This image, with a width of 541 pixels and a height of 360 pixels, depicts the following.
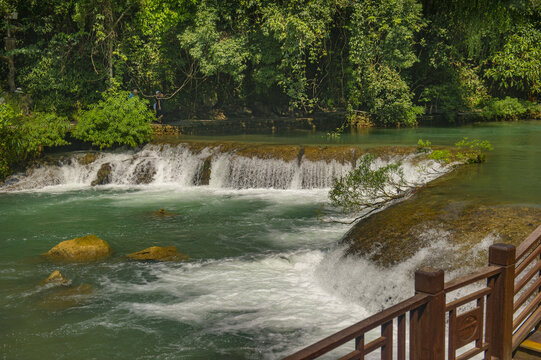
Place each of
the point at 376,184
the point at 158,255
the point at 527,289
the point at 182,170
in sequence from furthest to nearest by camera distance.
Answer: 1. the point at 182,170
2. the point at 376,184
3. the point at 158,255
4. the point at 527,289

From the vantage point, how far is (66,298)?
7.81m

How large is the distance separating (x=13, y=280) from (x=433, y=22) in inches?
807

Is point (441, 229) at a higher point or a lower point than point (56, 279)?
higher

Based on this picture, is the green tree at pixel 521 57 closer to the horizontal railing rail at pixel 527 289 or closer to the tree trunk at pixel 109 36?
the tree trunk at pixel 109 36

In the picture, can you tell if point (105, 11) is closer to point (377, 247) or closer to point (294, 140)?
point (294, 140)

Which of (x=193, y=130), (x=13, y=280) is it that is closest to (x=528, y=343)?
(x=13, y=280)

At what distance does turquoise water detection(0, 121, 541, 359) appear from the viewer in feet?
21.6

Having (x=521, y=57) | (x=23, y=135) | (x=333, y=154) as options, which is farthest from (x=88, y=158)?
(x=521, y=57)

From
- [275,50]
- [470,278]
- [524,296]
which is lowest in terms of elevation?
[524,296]

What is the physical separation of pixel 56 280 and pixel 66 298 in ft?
2.25

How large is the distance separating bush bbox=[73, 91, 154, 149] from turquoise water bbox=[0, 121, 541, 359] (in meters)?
4.31

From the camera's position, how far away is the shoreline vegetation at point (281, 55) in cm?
2212

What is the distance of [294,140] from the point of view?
19422mm

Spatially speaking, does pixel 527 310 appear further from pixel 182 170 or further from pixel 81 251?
pixel 182 170
